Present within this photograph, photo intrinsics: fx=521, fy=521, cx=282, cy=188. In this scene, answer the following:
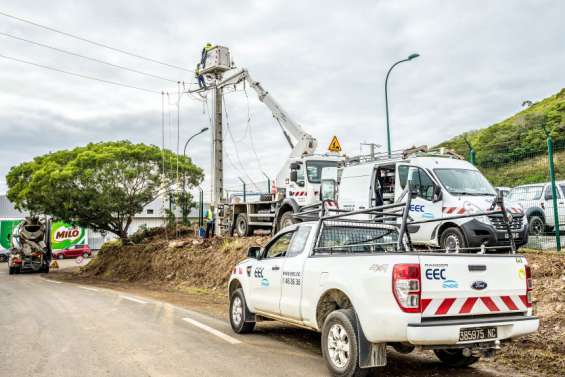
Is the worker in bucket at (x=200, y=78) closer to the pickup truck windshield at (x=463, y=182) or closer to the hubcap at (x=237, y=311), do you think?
the pickup truck windshield at (x=463, y=182)

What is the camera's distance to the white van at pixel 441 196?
35.2 feet

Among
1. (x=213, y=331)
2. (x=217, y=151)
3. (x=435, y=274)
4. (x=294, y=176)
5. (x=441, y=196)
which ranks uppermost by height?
(x=217, y=151)

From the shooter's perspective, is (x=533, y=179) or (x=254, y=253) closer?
(x=254, y=253)

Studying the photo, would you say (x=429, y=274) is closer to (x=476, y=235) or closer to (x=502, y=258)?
A: (x=502, y=258)

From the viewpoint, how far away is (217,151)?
25.1 m

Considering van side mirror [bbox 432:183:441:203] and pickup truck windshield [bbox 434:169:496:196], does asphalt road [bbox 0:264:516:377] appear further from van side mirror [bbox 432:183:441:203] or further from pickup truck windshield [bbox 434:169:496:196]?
pickup truck windshield [bbox 434:169:496:196]

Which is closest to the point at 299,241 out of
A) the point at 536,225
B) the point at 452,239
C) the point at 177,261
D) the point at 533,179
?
the point at 452,239

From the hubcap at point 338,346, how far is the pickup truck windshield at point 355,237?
1433mm

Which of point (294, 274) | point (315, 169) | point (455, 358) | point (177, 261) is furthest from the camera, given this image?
point (177, 261)

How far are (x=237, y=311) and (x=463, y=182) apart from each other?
20.4 feet

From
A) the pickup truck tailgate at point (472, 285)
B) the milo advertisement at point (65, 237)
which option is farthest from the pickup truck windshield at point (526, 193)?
the milo advertisement at point (65, 237)

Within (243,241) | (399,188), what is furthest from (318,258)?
(243,241)

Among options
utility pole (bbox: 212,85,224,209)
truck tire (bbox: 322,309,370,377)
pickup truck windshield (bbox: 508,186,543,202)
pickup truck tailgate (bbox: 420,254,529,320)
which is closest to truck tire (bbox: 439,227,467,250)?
pickup truck windshield (bbox: 508,186,543,202)

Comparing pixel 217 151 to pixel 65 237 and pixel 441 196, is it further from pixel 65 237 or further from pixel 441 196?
pixel 65 237
